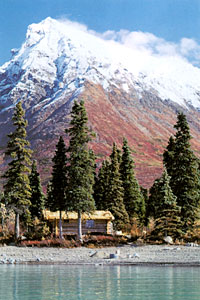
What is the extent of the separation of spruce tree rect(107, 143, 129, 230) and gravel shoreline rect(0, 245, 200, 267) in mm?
18069

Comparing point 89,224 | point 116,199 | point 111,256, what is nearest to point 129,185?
point 116,199

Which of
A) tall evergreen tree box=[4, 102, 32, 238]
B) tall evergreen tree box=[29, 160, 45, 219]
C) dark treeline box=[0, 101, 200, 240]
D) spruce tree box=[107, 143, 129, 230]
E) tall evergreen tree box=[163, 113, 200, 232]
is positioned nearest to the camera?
dark treeline box=[0, 101, 200, 240]

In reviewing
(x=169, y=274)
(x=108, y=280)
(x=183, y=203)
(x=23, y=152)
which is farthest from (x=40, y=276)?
(x=23, y=152)

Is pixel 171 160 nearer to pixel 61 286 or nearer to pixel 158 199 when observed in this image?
pixel 158 199

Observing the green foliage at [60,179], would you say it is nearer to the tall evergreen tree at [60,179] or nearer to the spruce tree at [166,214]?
the tall evergreen tree at [60,179]

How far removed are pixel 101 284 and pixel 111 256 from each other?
14.0 m

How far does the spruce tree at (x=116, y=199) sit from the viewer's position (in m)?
59.2

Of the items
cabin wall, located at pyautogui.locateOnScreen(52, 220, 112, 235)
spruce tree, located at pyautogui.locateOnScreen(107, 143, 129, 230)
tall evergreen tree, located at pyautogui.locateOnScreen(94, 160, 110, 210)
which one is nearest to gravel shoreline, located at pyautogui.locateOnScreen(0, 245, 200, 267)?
spruce tree, located at pyautogui.locateOnScreen(107, 143, 129, 230)

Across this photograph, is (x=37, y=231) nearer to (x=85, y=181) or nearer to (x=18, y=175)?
(x=18, y=175)

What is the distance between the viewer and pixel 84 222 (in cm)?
6259

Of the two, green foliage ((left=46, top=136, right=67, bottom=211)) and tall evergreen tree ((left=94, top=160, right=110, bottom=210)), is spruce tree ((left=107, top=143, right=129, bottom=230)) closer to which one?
tall evergreen tree ((left=94, top=160, right=110, bottom=210))

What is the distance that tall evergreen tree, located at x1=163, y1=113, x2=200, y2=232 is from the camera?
4781 centimetres

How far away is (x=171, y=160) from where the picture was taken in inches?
2111

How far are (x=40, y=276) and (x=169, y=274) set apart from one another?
660cm
